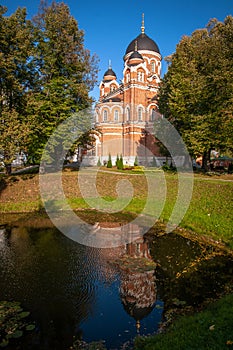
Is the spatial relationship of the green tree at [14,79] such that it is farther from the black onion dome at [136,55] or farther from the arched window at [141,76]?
the black onion dome at [136,55]

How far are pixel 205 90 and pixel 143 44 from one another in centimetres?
2814

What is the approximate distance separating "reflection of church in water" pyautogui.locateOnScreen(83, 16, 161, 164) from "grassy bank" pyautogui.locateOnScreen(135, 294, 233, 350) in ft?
107

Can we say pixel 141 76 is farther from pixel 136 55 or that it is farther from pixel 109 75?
pixel 109 75

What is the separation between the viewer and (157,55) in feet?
145

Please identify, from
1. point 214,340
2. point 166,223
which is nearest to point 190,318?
point 214,340

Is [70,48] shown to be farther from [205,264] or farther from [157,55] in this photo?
[157,55]

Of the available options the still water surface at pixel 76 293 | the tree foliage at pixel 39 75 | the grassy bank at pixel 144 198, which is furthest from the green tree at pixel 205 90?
the still water surface at pixel 76 293

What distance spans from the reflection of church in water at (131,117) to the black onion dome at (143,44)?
1.35 m

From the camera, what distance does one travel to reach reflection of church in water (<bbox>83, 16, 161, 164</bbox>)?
125 feet

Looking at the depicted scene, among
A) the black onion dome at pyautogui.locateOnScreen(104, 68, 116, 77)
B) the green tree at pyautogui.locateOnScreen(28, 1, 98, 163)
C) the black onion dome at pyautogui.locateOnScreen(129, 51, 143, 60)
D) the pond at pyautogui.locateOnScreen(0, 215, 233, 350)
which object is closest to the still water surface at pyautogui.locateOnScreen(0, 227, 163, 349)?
the pond at pyautogui.locateOnScreen(0, 215, 233, 350)

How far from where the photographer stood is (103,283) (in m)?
7.16

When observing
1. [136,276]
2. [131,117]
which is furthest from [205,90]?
[131,117]

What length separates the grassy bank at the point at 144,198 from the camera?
1144 cm

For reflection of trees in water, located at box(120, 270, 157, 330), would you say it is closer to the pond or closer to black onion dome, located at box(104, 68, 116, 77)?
the pond
